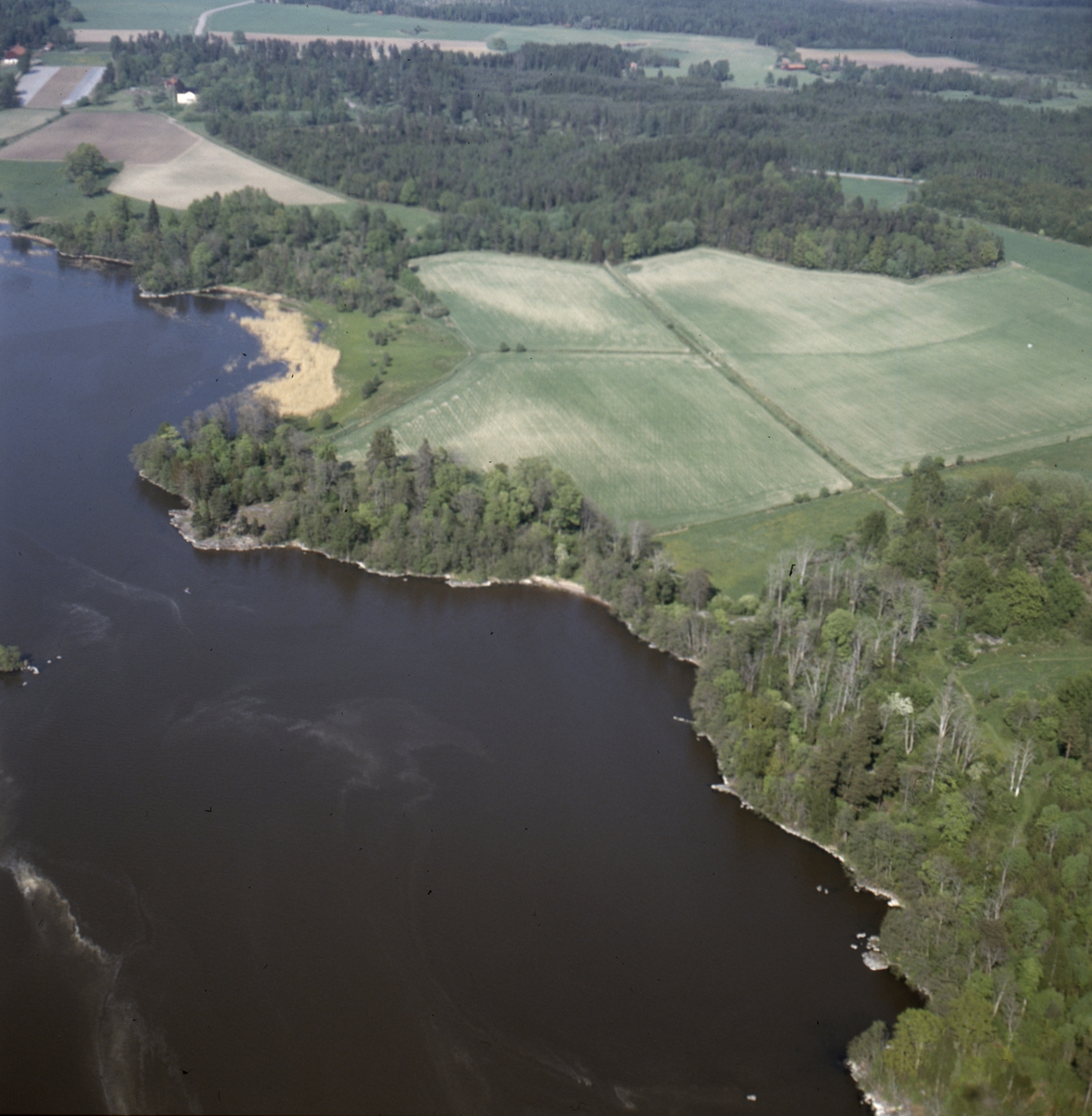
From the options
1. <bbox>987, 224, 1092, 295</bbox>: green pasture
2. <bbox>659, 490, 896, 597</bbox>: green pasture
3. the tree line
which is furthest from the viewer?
<bbox>987, 224, 1092, 295</bbox>: green pasture

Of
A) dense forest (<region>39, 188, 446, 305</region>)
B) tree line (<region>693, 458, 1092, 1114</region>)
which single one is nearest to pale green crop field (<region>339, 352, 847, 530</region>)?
tree line (<region>693, 458, 1092, 1114</region>)

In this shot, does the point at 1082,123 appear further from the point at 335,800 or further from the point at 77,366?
the point at 335,800

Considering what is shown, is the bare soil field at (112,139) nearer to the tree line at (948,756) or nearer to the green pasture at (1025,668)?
the tree line at (948,756)

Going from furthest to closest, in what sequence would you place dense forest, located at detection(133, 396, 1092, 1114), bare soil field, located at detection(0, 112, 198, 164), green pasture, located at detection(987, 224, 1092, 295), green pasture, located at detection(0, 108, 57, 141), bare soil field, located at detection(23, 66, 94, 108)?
bare soil field, located at detection(23, 66, 94, 108), green pasture, located at detection(0, 108, 57, 141), bare soil field, located at detection(0, 112, 198, 164), green pasture, located at detection(987, 224, 1092, 295), dense forest, located at detection(133, 396, 1092, 1114)

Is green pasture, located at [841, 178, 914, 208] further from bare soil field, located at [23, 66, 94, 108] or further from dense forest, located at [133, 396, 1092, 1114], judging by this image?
bare soil field, located at [23, 66, 94, 108]

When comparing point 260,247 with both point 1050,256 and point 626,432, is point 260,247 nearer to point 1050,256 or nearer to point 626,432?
point 626,432

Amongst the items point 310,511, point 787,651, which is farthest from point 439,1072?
point 310,511

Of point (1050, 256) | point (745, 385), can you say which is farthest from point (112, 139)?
point (1050, 256)
